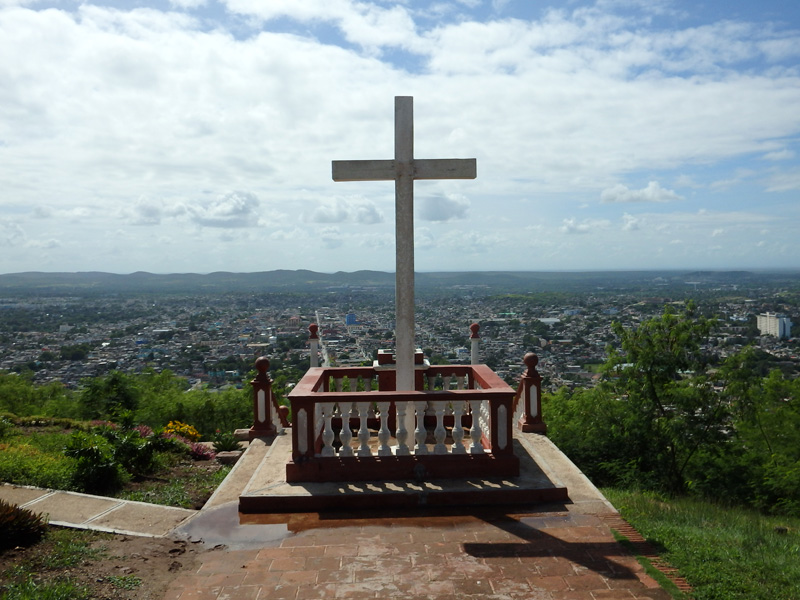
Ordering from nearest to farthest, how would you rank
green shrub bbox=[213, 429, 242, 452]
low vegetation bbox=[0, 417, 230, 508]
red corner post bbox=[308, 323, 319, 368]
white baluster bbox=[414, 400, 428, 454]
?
white baluster bbox=[414, 400, 428, 454]
low vegetation bbox=[0, 417, 230, 508]
green shrub bbox=[213, 429, 242, 452]
red corner post bbox=[308, 323, 319, 368]

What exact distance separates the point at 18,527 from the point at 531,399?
21.3ft

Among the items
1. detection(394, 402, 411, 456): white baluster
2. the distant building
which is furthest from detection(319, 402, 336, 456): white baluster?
the distant building

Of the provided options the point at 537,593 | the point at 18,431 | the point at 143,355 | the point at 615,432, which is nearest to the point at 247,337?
the point at 143,355

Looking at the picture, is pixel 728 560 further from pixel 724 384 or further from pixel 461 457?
pixel 724 384

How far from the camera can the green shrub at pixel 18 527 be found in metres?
5.08

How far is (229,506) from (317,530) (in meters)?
1.24

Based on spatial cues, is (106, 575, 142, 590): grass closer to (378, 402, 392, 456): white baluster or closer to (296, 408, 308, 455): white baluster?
(296, 408, 308, 455): white baluster

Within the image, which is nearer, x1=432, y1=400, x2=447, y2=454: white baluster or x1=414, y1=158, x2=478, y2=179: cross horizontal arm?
x1=432, y1=400, x2=447, y2=454: white baluster

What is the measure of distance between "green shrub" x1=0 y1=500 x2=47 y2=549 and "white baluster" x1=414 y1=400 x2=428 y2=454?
3711 millimetres

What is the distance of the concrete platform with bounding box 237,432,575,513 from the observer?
621cm

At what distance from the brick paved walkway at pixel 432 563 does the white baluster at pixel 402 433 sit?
980mm

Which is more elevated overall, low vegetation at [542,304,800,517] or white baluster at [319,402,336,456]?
white baluster at [319,402,336,456]

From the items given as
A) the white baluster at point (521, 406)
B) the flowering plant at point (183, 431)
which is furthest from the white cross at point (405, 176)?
the flowering plant at point (183, 431)

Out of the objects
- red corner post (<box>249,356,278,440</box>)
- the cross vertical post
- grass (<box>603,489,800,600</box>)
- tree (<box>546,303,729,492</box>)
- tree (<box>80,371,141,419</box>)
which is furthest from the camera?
tree (<box>80,371,141,419</box>)
